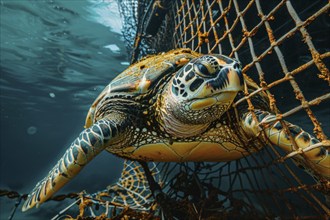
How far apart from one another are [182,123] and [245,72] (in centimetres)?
62

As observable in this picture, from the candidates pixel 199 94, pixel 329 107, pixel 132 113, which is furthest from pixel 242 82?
pixel 329 107

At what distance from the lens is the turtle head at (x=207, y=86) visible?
3.95 feet

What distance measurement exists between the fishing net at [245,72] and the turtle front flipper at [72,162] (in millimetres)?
281

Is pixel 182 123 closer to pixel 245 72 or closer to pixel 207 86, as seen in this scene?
pixel 207 86

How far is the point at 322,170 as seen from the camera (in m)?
1.19

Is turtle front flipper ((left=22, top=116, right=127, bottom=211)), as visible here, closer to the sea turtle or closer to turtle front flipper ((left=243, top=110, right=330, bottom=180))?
the sea turtle

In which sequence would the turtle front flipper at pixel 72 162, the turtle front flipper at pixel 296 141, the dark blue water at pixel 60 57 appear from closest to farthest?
the turtle front flipper at pixel 296 141 → the turtle front flipper at pixel 72 162 → the dark blue water at pixel 60 57

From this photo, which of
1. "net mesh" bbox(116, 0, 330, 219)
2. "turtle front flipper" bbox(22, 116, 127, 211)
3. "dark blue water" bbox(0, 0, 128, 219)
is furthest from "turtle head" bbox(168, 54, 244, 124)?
"dark blue water" bbox(0, 0, 128, 219)

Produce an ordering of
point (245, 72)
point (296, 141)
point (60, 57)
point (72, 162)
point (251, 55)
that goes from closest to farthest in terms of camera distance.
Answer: point (296, 141), point (72, 162), point (245, 72), point (251, 55), point (60, 57)

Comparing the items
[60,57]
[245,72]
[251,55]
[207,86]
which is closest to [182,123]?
[207,86]

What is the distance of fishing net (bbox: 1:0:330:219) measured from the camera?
1135mm

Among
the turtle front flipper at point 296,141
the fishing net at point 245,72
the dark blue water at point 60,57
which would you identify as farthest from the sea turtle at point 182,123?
the dark blue water at point 60,57

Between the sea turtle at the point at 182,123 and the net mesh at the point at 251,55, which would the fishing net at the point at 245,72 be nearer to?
the net mesh at the point at 251,55

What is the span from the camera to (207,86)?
1.21 metres
